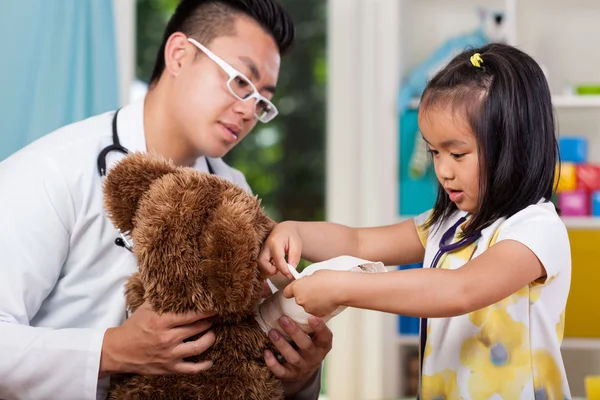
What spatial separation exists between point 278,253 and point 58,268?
555 mm

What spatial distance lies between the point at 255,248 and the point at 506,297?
46cm

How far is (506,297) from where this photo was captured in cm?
133

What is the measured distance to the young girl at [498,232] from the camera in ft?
4.29

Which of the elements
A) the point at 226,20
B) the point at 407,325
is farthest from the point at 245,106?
the point at 407,325

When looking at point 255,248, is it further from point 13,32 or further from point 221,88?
point 13,32

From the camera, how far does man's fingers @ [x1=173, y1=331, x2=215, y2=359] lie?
4.11ft

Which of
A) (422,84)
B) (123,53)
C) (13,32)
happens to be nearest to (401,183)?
(422,84)

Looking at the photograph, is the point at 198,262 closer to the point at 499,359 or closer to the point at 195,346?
the point at 195,346

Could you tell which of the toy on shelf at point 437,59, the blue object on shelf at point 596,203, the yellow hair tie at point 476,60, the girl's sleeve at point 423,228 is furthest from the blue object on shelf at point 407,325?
the yellow hair tie at point 476,60

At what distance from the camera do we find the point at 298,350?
4.52ft

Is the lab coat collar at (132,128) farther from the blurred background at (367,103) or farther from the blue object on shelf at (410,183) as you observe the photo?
the blue object on shelf at (410,183)

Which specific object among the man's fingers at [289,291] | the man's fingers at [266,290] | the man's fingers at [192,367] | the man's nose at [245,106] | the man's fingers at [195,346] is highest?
the man's nose at [245,106]

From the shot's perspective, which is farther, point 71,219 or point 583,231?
point 583,231

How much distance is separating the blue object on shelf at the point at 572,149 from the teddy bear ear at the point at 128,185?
2.22m
